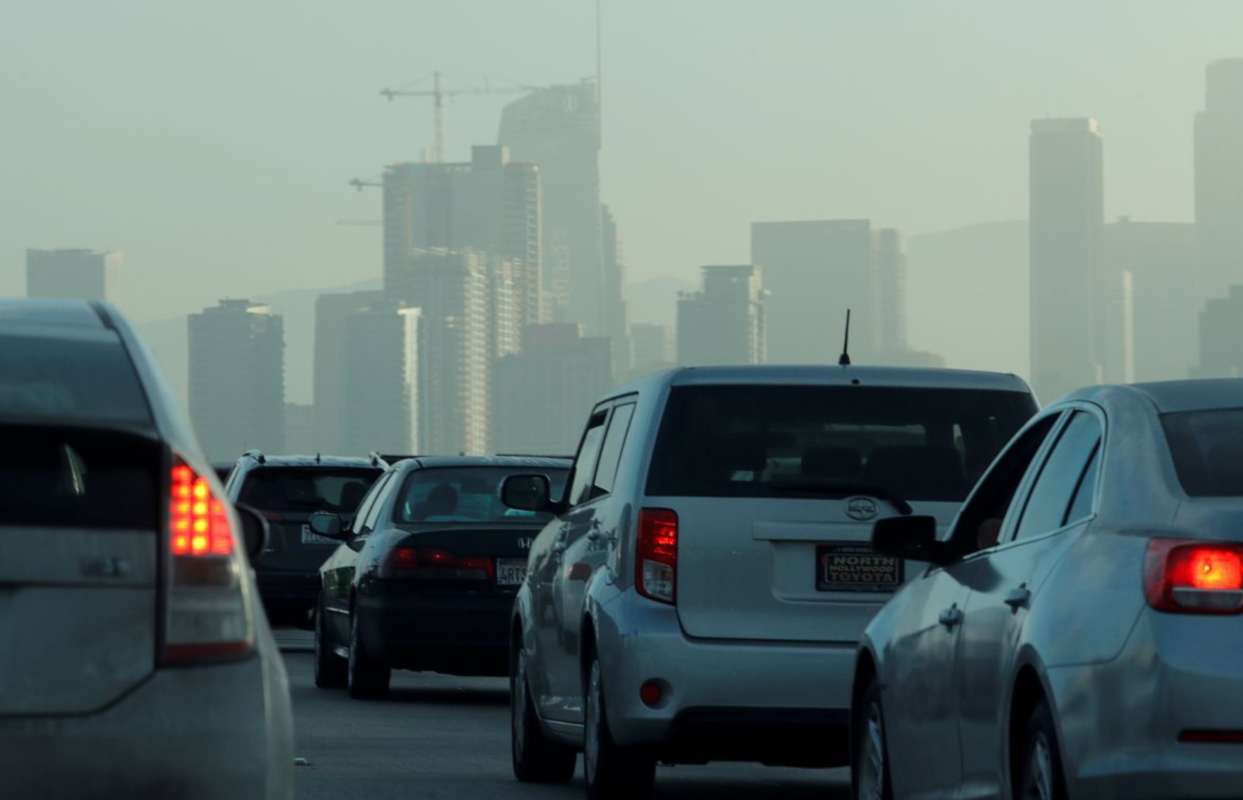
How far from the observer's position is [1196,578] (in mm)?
5559

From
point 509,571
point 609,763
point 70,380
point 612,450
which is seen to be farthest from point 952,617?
point 509,571

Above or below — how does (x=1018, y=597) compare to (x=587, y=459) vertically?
A: below

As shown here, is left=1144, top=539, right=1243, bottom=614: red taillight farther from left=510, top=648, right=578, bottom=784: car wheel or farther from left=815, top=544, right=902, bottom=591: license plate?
left=510, top=648, right=578, bottom=784: car wheel

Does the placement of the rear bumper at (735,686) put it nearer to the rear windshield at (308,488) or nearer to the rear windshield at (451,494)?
the rear windshield at (451,494)

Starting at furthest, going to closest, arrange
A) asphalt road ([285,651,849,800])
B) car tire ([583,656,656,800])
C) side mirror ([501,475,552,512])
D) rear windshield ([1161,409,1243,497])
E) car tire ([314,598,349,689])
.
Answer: car tire ([314,598,349,689]) < side mirror ([501,475,552,512]) < asphalt road ([285,651,849,800]) < car tire ([583,656,656,800]) < rear windshield ([1161,409,1243,497])

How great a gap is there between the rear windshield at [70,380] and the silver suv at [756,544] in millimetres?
4287

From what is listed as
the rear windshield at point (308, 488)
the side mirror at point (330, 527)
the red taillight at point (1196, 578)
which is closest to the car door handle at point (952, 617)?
the red taillight at point (1196, 578)

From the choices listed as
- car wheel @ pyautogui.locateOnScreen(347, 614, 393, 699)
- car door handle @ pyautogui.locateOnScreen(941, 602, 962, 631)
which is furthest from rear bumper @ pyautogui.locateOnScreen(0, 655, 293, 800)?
car wheel @ pyautogui.locateOnScreen(347, 614, 393, 699)

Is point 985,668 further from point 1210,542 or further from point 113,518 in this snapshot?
point 113,518

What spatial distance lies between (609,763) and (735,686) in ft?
2.43

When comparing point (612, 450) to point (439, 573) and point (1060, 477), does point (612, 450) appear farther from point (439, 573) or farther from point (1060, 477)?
point (439, 573)

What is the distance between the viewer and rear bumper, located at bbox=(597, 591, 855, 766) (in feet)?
31.1

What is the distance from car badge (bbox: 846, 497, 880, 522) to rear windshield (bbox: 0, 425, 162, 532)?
4.92 meters

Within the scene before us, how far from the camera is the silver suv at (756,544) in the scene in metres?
9.49
